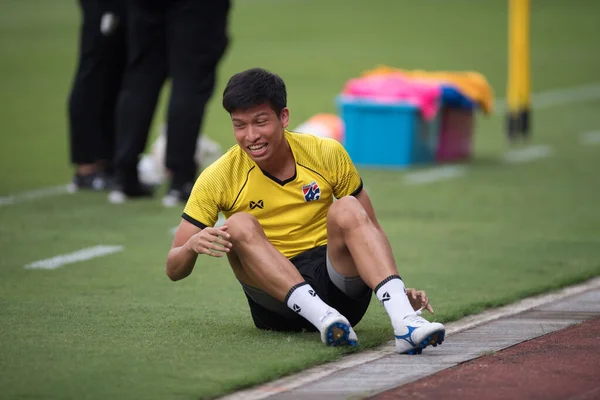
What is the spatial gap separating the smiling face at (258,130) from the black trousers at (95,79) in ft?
14.7

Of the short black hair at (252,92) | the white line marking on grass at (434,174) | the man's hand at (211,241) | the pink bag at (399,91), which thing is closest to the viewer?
the man's hand at (211,241)

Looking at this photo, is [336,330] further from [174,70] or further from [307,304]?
[174,70]

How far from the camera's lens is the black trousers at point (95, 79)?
9562mm

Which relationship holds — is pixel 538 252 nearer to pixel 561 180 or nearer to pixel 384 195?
pixel 384 195

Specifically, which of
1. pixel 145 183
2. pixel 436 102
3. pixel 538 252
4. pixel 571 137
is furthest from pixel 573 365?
pixel 571 137

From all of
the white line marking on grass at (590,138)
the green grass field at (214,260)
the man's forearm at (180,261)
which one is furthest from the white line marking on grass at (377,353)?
the white line marking on grass at (590,138)

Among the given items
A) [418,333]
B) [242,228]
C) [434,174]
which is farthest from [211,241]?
[434,174]

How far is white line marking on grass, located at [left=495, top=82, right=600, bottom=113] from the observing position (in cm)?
1530

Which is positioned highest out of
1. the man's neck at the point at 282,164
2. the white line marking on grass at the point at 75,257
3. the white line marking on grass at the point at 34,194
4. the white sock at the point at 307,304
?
the man's neck at the point at 282,164

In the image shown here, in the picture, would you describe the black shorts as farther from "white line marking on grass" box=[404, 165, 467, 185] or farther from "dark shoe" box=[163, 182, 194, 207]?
"white line marking on grass" box=[404, 165, 467, 185]

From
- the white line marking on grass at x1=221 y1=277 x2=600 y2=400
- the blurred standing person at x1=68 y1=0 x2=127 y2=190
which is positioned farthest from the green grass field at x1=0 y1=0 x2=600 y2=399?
the blurred standing person at x1=68 y1=0 x2=127 y2=190

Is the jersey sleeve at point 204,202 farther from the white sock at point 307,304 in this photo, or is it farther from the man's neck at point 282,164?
the white sock at point 307,304

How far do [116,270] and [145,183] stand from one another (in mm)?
2937

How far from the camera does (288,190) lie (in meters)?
5.36
